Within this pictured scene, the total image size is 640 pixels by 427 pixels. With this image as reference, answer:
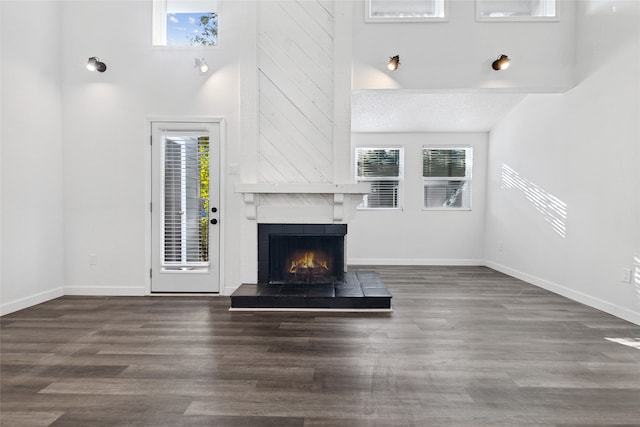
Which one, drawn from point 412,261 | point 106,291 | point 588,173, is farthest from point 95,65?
point 588,173

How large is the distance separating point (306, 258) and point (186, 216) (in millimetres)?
1457

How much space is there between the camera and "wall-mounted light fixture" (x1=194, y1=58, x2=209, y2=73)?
12.1 feet

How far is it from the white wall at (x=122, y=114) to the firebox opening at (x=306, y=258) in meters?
0.63

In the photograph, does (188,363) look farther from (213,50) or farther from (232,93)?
(213,50)

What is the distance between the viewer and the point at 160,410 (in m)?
1.76

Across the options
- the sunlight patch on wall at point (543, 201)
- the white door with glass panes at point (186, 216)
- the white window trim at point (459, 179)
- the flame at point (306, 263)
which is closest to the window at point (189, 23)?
the white door with glass panes at point (186, 216)

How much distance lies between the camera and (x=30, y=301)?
3535 mm

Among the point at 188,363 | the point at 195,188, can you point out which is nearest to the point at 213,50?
the point at 195,188

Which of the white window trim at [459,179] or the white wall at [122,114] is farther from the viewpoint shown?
the white window trim at [459,179]

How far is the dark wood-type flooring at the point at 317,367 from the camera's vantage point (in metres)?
1.74

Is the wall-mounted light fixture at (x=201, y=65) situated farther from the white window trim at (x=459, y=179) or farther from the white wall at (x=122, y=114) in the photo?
the white window trim at (x=459, y=179)

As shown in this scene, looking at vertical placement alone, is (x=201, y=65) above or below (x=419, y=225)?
above

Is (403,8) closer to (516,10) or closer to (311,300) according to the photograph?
(516,10)

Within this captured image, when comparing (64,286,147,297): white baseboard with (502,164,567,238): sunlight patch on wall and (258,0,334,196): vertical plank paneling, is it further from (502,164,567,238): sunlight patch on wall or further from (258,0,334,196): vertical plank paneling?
(502,164,567,238): sunlight patch on wall
